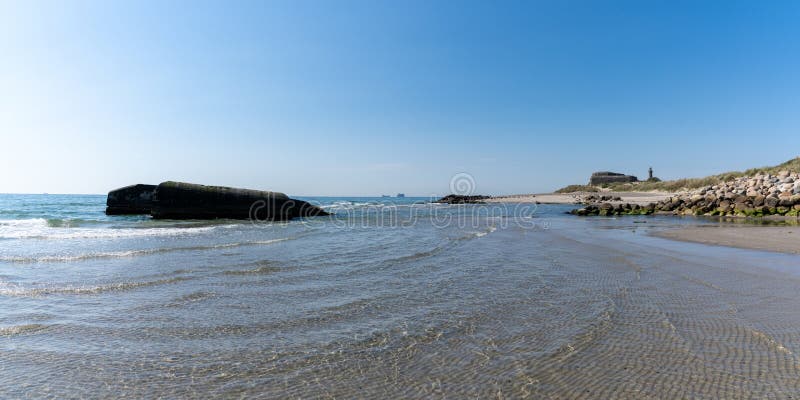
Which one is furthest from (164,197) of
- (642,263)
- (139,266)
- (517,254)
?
(642,263)

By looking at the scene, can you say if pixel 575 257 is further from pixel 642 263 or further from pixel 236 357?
pixel 236 357

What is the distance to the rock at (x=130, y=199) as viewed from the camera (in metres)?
25.3

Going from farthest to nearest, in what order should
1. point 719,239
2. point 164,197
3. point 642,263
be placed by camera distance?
point 164,197
point 719,239
point 642,263

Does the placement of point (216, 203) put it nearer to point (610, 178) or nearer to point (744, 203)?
point (744, 203)

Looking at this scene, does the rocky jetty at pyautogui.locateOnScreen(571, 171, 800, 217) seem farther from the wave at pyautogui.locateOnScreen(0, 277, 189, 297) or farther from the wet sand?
the wave at pyautogui.locateOnScreen(0, 277, 189, 297)

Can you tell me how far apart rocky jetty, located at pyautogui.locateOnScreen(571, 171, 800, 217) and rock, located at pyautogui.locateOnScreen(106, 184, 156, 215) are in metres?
31.7

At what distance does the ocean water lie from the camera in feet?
10.6

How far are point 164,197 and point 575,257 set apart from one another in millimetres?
22097

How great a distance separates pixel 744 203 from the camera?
24953 mm

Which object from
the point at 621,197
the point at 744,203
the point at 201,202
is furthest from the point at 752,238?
the point at 621,197

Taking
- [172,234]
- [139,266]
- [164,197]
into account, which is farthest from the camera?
[164,197]

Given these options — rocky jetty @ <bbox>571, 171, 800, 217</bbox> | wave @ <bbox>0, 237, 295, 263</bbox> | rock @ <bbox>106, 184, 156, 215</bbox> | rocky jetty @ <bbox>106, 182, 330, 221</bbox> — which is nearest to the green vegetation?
rocky jetty @ <bbox>571, 171, 800, 217</bbox>

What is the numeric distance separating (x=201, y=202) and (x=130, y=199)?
6.11 meters

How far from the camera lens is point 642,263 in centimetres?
927
